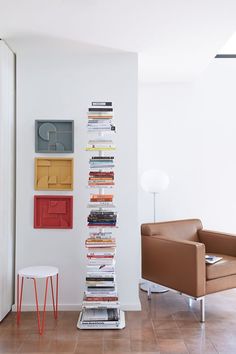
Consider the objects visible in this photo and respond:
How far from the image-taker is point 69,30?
3332 millimetres

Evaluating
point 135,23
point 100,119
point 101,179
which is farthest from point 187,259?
point 135,23

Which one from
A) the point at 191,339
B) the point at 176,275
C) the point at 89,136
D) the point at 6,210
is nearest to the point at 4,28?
the point at 89,136

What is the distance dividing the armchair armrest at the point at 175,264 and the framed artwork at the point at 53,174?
1.04 m

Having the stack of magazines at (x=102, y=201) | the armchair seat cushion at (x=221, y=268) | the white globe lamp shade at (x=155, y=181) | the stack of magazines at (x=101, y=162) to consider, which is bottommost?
the armchair seat cushion at (x=221, y=268)


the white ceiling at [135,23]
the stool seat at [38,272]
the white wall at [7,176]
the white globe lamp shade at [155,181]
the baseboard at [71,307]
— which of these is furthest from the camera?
the white globe lamp shade at [155,181]

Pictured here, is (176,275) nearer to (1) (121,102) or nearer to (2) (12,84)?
(1) (121,102)

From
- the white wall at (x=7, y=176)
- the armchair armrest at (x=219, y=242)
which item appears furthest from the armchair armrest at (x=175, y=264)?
the white wall at (x=7, y=176)

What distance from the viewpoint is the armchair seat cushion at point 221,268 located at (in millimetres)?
3516

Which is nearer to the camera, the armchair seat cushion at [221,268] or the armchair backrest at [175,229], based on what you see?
the armchair seat cushion at [221,268]

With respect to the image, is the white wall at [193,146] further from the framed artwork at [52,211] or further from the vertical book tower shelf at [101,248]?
the vertical book tower shelf at [101,248]

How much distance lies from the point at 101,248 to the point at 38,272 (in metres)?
0.59

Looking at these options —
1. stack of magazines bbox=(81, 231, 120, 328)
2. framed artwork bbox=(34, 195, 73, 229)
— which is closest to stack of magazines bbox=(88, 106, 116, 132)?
framed artwork bbox=(34, 195, 73, 229)

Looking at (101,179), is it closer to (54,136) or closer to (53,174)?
(53,174)

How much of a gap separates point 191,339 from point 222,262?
842 millimetres
